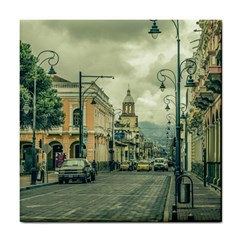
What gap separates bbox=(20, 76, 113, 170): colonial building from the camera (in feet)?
66.0

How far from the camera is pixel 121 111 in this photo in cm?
1939

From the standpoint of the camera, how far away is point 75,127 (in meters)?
22.0

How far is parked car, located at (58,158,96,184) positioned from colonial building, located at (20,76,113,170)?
8.5 inches

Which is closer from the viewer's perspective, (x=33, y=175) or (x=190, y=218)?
(x=190, y=218)

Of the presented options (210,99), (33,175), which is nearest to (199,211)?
(33,175)

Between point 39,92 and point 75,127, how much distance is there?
212 centimetres

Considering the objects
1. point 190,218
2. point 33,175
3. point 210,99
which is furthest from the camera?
point 210,99

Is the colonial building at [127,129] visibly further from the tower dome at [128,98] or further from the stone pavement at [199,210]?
the stone pavement at [199,210]

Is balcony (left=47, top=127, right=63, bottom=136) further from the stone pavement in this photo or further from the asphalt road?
the stone pavement

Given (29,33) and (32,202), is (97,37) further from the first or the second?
(32,202)

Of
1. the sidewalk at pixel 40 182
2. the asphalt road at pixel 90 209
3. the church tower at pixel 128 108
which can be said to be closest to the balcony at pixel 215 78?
the church tower at pixel 128 108

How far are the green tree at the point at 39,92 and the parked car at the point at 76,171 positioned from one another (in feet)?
3.96

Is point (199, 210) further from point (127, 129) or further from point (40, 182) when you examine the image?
point (40, 182)

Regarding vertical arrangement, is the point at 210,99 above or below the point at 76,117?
above
